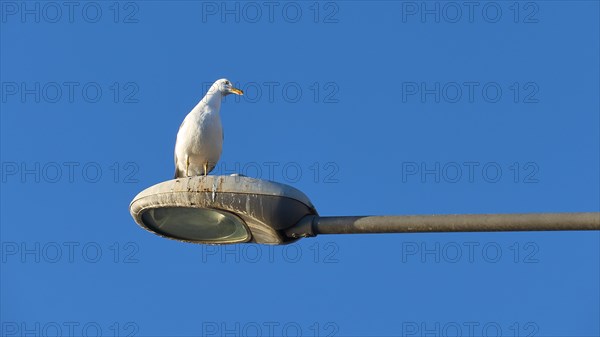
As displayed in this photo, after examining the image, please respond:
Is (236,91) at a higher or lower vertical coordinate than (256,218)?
higher

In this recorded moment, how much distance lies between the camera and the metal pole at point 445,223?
5.52m

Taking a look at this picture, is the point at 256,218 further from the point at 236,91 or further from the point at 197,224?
the point at 236,91

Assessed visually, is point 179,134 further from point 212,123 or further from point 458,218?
point 458,218

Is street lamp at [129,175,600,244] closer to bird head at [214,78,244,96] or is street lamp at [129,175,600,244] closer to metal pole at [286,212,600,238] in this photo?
metal pole at [286,212,600,238]

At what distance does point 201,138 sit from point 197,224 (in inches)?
249

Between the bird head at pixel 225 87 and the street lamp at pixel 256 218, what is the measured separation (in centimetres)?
714

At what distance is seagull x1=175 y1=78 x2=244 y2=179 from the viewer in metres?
12.9

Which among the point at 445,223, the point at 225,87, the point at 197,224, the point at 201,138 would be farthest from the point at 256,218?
the point at 225,87

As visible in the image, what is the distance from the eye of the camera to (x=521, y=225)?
5645 mm

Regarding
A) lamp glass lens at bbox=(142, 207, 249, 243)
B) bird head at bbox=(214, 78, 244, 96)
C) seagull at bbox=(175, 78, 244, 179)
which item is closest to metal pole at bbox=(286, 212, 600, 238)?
lamp glass lens at bbox=(142, 207, 249, 243)

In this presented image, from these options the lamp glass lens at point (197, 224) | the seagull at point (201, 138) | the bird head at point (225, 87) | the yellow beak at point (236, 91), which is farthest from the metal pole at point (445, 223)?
the yellow beak at point (236, 91)

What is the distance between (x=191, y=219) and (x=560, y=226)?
2202 mm

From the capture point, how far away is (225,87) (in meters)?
13.9

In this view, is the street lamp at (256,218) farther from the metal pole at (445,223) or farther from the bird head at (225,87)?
the bird head at (225,87)
